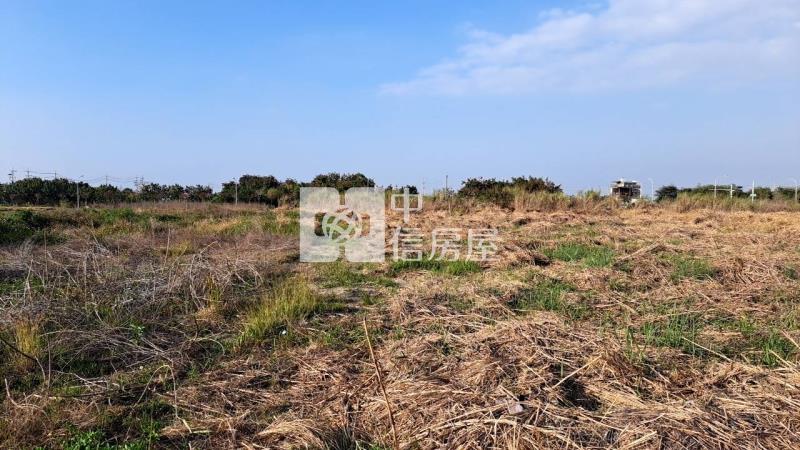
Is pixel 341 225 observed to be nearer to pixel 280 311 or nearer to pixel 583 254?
pixel 583 254

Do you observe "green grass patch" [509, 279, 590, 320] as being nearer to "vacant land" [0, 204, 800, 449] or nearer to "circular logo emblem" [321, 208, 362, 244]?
"vacant land" [0, 204, 800, 449]

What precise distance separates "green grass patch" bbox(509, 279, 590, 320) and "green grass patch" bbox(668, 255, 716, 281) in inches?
51.3

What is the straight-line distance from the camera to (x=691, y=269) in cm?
569

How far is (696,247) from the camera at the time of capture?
7766 mm

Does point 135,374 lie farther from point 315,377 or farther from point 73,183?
point 73,183

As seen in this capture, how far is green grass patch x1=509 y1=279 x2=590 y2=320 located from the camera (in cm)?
432

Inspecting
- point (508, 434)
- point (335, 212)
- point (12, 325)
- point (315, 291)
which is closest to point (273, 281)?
point (315, 291)

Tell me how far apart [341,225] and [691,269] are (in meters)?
8.68

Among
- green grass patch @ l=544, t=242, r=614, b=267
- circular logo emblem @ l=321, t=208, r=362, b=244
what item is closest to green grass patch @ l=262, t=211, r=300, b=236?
circular logo emblem @ l=321, t=208, r=362, b=244

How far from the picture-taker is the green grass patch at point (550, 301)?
170 inches

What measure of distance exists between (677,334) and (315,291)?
11.2ft

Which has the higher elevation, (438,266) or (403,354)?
(438,266)

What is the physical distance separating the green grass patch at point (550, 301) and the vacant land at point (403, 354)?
0.04 metres
